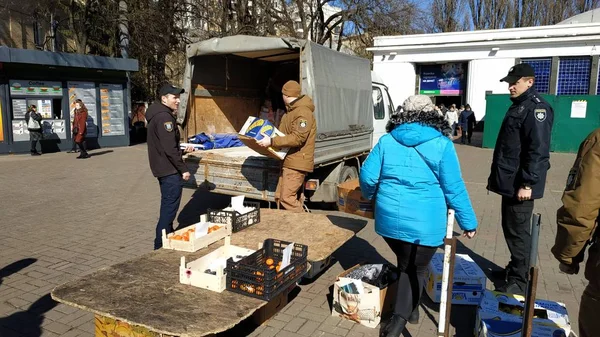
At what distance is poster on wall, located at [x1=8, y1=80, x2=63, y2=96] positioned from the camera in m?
14.5

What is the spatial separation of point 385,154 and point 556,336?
177 centimetres

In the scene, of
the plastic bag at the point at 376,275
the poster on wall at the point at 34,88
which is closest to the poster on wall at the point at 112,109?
the poster on wall at the point at 34,88

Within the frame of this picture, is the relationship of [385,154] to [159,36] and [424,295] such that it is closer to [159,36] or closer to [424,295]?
[424,295]

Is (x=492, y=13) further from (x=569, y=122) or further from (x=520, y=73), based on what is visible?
(x=520, y=73)

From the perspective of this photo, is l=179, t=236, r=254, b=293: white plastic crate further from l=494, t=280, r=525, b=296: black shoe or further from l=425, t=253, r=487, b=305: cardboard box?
l=494, t=280, r=525, b=296: black shoe

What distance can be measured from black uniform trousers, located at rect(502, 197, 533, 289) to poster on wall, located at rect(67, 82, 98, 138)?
15364mm

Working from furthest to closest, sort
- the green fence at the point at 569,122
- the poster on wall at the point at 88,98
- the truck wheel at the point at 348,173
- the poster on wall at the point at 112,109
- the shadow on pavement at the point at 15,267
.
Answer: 1. the green fence at the point at 569,122
2. the poster on wall at the point at 112,109
3. the poster on wall at the point at 88,98
4. the truck wheel at the point at 348,173
5. the shadow on pavement at the point at 15,267

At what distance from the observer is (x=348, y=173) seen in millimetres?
7961

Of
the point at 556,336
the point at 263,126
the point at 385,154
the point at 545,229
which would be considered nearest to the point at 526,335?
the point at 556,336

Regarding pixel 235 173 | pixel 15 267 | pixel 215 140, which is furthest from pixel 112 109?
pixel 15 267

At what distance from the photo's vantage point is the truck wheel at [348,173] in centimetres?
765

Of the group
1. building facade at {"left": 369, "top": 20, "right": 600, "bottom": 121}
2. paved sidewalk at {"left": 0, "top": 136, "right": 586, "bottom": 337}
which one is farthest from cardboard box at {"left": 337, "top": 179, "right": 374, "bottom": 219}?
building facade at {"left": 369, "top": 20, "right": 600, "bottom": 121}

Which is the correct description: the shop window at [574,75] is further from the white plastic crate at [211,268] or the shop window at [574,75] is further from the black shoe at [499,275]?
the white plastic crate at [211,268]

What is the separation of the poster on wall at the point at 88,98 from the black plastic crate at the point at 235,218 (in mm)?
13436
